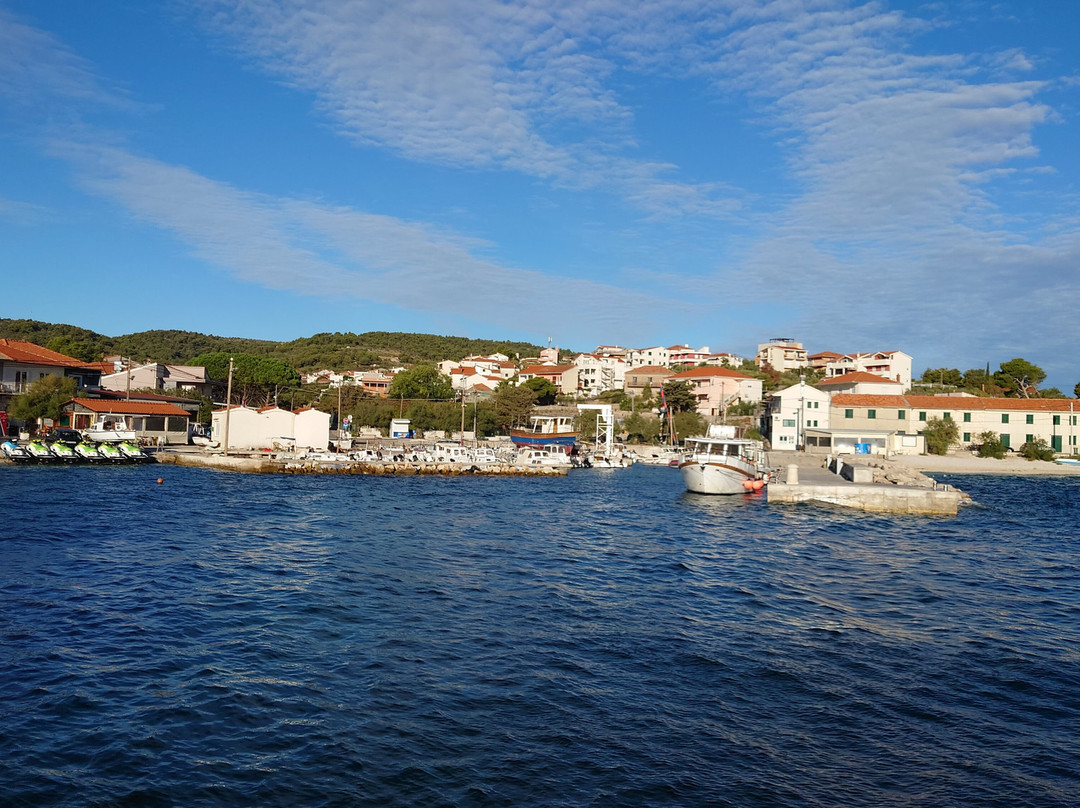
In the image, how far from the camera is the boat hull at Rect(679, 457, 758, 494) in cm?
3606

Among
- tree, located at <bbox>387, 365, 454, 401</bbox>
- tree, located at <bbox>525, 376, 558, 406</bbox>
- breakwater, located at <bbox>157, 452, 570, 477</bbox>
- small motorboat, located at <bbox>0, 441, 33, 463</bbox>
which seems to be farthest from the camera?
tree, located at <bbox>525, 376, 558, 406</bbox>

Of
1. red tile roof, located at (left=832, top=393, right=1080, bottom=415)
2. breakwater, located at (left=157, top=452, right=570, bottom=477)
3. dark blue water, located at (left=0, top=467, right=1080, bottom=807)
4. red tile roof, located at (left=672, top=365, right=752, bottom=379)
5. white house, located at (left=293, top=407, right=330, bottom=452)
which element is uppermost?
red tile roof, located at (left=672, top=365, right=752, bottom=379)

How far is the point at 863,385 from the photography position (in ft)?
240

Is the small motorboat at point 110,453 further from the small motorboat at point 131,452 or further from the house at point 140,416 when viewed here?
the house at point 140,416

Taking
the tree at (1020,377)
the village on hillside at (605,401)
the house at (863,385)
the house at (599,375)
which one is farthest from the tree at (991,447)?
the house at (599,375)

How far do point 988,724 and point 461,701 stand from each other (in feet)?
21.4

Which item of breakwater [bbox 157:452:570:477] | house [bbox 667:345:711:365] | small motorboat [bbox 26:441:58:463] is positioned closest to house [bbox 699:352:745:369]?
house [bbox 667:345:711:365]

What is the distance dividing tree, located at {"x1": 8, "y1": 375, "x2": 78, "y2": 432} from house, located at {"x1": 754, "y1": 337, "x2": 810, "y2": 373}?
91863 mm

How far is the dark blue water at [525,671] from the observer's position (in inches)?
302

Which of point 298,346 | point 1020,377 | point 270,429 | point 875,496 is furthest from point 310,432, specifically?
point 298,346

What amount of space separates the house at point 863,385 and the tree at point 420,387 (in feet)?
141

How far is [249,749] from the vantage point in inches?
323

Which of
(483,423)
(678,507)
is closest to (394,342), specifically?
(483,423)

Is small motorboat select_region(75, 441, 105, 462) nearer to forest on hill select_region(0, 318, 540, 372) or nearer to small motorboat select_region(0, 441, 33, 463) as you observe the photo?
small motorboat select_region(0, 441, 33, 463)
